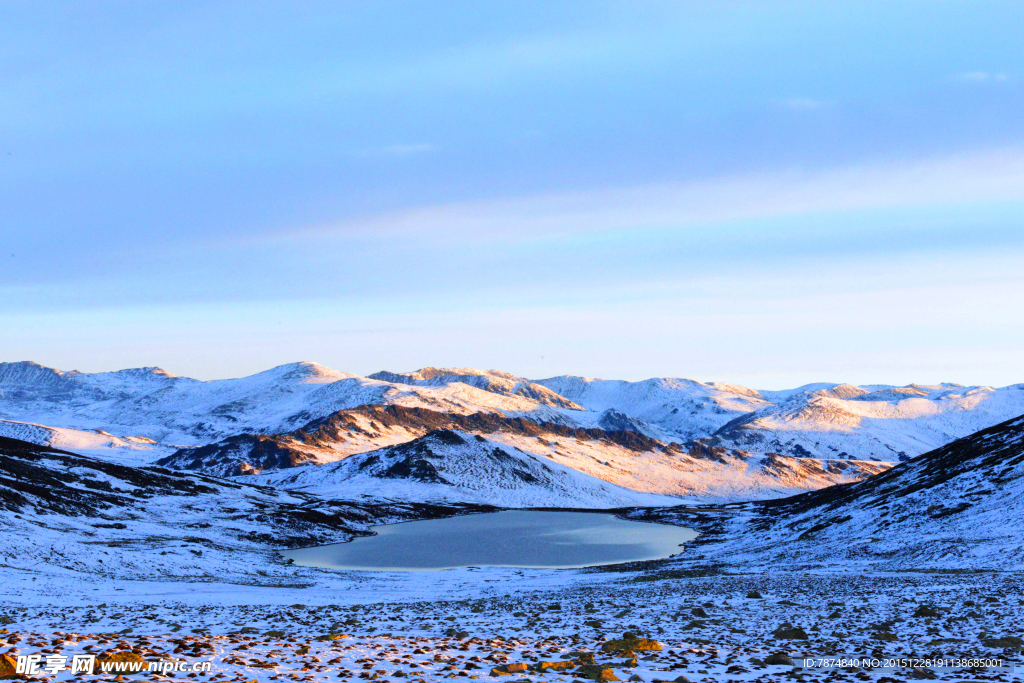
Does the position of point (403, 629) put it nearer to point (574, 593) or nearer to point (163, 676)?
point (163, 676)

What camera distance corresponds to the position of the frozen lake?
276 feet

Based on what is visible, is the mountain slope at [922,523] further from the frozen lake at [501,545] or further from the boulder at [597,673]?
the boulder at [597,673]

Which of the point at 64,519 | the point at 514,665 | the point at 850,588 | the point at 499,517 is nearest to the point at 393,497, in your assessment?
→ the point at 499,517

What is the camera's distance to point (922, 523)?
69750 mm

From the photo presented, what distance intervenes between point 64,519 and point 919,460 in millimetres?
116086

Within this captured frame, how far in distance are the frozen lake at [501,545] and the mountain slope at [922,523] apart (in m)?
11.9

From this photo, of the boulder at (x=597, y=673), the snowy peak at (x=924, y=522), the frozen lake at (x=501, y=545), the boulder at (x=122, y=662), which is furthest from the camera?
the frozen lake at (x=501, y=545)

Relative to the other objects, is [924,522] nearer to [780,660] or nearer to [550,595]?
[550,595]

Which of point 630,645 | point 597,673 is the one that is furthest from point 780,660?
point 597,673

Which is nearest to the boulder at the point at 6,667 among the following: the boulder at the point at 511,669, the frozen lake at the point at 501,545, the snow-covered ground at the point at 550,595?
the snow-covered ground at the point at 550,595

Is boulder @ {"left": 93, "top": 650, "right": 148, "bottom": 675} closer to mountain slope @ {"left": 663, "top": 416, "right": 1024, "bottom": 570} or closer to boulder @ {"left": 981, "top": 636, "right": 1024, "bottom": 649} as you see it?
boulder @ {"left": 981, "top": 636, "right": 1024, "bottom": 649}

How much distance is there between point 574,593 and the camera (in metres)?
47.3

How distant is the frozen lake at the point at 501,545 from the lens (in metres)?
84.1

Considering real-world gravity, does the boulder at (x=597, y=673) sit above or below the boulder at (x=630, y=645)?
above
